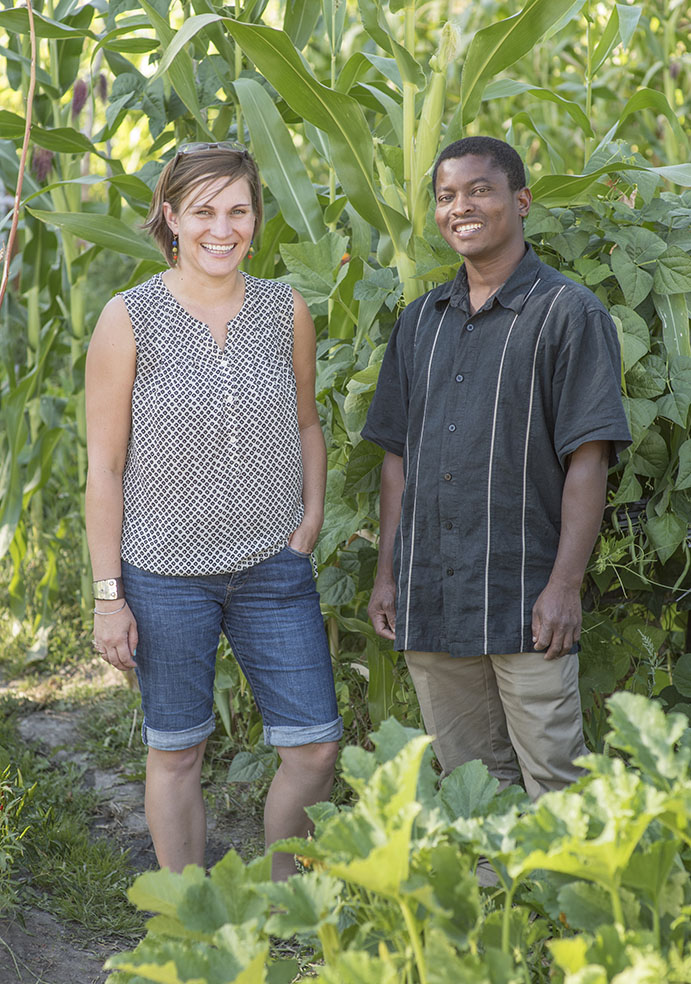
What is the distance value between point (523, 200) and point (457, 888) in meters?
1.22

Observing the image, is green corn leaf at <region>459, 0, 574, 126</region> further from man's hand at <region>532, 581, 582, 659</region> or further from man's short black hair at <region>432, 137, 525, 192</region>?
man's hand at <region>532, 581, 582, 659</region>

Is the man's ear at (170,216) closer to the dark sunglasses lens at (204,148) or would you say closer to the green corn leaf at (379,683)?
the dark sunglasses lens at (204,148)

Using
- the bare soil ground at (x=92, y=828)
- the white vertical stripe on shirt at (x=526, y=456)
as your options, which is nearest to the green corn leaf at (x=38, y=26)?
the white vertical stripe on shirt at (x=526, y=456)

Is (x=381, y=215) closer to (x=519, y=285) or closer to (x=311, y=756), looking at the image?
(x=519, y=285)

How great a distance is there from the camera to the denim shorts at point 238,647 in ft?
6.21

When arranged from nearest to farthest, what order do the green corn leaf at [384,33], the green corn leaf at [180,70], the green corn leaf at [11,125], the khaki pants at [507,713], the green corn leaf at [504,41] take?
the khaki pants at [507,713]
the green corn leaf at [504,41]
the green corn leaf at [384,33]
the green corn leaf at [180,70]
the green corn leaf at [11,125]

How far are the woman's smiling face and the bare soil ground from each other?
4.40 feet

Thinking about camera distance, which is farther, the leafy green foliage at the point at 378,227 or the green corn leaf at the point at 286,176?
the green corn leaf at the point at 286,176

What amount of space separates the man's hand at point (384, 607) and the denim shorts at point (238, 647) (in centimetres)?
11

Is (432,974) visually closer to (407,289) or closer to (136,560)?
A: (136,560)

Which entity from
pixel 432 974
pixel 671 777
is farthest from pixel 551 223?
pixel 432 974

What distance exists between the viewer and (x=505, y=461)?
176cm

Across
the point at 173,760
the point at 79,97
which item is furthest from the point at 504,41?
the point at 79,97

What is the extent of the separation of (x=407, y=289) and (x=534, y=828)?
1.37 metres
